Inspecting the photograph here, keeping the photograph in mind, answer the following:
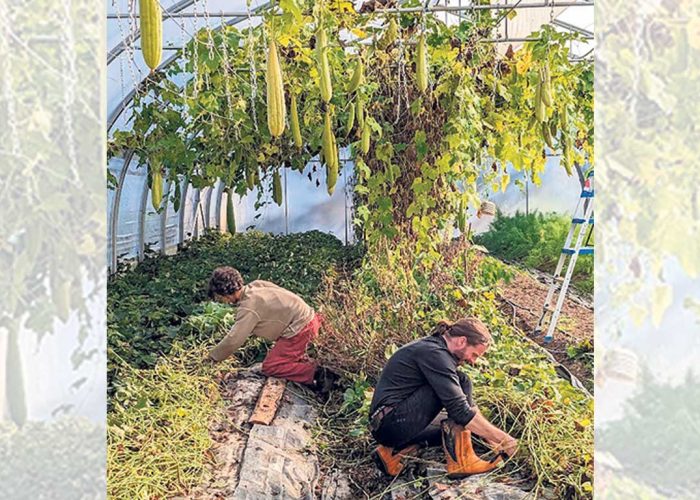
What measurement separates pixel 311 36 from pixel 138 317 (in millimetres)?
2313

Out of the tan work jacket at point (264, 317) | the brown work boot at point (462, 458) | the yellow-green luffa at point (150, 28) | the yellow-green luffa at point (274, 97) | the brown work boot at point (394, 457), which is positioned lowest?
the brown work boot at point (394, 457)

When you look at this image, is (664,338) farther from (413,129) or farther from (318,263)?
(318,263)

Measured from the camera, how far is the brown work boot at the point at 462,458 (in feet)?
11.0

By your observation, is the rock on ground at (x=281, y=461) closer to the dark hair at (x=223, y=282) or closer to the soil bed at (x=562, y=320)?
the dark hair at (x=223, y=282)

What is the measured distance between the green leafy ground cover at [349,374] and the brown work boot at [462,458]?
0.11m

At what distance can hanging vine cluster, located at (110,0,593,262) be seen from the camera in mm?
4902

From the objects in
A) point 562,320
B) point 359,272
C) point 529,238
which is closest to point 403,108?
point 359,272

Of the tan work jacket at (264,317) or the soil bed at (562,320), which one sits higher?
the tan work jacket at (264,317)

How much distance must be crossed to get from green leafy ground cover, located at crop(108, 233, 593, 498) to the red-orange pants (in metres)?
0.15

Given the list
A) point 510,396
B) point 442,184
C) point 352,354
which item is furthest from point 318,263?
point 510,396

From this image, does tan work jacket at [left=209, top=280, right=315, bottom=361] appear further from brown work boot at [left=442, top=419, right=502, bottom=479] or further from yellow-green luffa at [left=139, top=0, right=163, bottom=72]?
yellow-green luffa at [left=139, top=0, right=163, bottom=72]

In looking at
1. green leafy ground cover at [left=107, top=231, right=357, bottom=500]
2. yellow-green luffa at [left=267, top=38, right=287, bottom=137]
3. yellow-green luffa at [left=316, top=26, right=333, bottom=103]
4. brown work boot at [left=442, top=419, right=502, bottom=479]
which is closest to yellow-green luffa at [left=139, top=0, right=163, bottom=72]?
yellow-green luffa at [left=267, top=38, right=287, bottom=137]

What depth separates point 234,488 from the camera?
10.8ft

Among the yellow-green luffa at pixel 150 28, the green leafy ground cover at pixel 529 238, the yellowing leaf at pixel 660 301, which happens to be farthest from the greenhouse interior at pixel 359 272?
the green leafy ground cover at pixel 529 238
